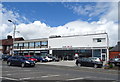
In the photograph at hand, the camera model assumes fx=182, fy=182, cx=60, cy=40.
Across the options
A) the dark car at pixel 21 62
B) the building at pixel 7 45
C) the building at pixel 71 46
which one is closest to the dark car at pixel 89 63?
the dark car at pixel 21 62

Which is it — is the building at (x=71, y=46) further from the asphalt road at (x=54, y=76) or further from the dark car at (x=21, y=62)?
the asphalt road at (x=54, y=76)

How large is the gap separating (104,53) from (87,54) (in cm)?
444

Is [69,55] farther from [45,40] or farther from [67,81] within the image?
[67,81]

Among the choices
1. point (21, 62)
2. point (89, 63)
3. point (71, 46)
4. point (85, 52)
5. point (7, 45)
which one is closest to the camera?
point (21, 62)

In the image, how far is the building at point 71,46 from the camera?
44.1 metres

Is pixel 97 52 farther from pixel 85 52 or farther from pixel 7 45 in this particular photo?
pixel 7 45

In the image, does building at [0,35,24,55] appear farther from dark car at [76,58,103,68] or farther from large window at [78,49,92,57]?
dark car at [76,58,103,68]

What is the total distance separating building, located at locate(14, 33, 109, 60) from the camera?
145 ft

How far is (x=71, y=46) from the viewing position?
1938 inches

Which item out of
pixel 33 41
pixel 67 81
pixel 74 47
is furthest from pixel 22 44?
pixel 67 81

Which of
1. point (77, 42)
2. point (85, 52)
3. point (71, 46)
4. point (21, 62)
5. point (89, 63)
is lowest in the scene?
point (89, 63)

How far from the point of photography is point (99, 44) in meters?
44.3

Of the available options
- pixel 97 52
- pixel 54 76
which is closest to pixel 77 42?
pixel 97 52

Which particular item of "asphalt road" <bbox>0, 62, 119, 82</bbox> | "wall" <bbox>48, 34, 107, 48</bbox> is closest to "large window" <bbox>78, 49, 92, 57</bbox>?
"wall" <bbox>48, 34, 107, 48</bbox>
